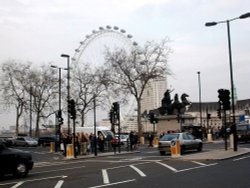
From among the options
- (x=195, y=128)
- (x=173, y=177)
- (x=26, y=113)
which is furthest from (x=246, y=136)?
(x=26, y=113)

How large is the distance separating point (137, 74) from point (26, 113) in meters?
26.4

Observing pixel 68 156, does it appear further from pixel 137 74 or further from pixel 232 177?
→ pixel 137 74

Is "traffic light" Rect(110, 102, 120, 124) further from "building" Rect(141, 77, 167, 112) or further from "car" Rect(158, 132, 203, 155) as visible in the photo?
"building" Rect(141, 77, 167, 112)

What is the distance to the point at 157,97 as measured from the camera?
5344 inches

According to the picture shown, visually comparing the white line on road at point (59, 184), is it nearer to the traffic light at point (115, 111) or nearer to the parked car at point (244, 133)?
the traffic light at point (115, 111)

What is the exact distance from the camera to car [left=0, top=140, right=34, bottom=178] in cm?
1927

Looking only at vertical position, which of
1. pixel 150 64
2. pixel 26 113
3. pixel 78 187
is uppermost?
pixel 150 64

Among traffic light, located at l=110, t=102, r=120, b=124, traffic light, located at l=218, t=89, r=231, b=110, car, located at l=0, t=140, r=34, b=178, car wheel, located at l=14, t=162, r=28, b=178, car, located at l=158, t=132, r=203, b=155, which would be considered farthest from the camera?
traffic light, located at l=110, t=102, r=120, b=124

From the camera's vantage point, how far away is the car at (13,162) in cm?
1927

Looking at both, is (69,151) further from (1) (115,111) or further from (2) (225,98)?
(2) (225,98)

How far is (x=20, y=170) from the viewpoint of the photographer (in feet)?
65.5

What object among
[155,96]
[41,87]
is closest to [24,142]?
[41,87]

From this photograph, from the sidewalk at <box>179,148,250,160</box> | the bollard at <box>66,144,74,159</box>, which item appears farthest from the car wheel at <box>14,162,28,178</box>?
the bollard at <box>66,144,74,159</box>

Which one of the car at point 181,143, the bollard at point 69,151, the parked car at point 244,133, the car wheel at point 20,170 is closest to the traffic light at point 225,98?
the car at point 181,143
